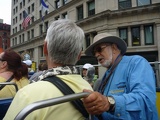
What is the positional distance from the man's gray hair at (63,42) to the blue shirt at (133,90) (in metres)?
0.49

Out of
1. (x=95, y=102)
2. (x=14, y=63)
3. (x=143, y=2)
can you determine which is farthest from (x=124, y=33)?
(x=95, y=102)

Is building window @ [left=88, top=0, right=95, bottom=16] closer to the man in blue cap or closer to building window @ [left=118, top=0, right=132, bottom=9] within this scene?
building window @ [left=118, top=0, right=132, bottom=9]

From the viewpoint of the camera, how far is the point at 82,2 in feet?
73.1

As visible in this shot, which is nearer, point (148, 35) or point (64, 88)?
point (64, 88)

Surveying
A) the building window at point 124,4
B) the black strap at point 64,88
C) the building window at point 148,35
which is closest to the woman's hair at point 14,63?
the black strap at point 64,88

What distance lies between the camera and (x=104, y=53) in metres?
2.47

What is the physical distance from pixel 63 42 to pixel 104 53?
1.03 m

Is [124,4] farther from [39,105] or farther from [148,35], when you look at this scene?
[39,105]

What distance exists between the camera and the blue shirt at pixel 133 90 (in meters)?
1.54

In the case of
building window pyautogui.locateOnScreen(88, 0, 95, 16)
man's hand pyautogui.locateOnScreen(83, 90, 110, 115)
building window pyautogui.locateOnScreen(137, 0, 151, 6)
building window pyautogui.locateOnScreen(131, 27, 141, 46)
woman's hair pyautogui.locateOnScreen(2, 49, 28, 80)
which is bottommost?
man's hand pyautogui.locateOnScreen(83, 90, 110, 115)

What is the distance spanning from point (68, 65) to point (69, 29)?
0.30 m

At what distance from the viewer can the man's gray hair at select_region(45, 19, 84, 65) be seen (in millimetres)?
1543

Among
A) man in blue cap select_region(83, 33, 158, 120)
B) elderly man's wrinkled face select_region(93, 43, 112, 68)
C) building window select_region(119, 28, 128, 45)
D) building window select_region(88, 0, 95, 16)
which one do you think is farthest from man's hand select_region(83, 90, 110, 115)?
building window select_region(88, 0, 95, 16)

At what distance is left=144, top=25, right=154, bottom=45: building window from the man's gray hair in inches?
679
